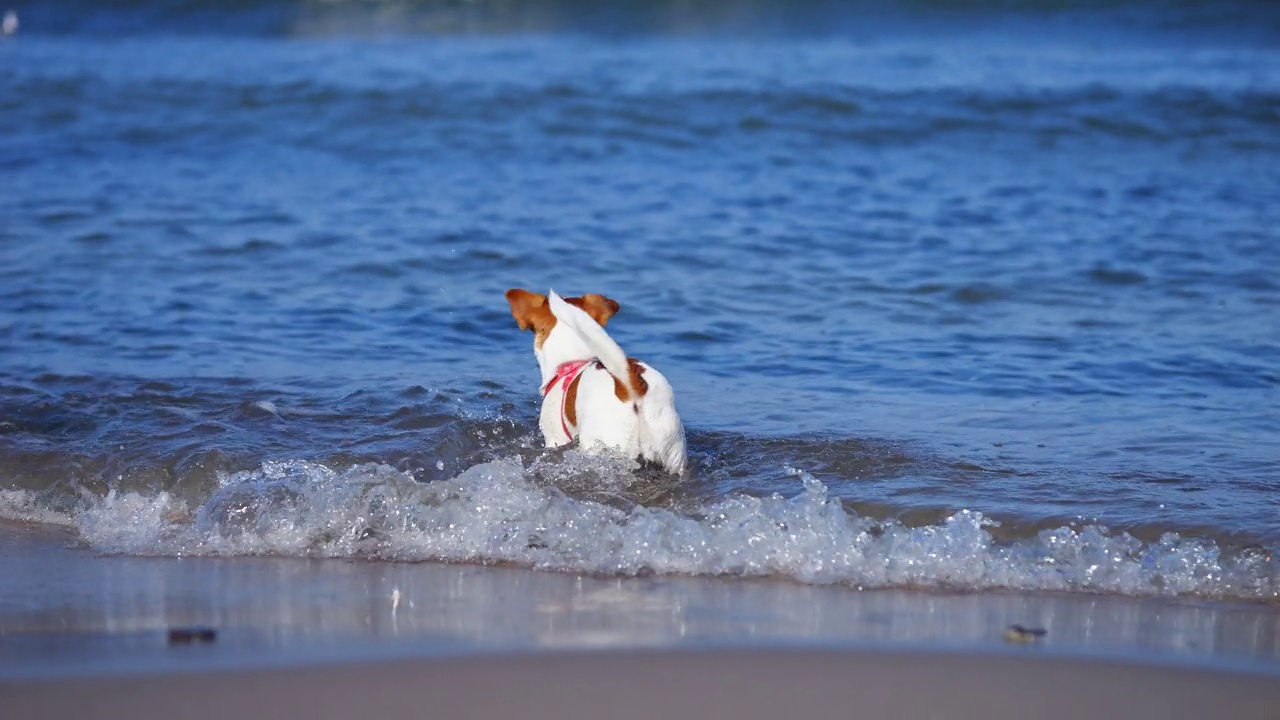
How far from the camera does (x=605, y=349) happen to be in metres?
4.98

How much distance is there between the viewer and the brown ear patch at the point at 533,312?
6.02 m

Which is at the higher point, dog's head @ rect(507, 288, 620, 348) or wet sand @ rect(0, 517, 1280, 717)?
dog's head @ rect(507, 288, 620, 348)

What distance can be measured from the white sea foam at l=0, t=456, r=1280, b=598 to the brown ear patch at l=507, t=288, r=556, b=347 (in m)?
0.95

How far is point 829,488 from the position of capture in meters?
5.46

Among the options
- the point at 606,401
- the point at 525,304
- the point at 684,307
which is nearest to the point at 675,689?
the point at 606,401

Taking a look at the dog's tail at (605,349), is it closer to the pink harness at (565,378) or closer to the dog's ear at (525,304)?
the pink harness at (565,378)

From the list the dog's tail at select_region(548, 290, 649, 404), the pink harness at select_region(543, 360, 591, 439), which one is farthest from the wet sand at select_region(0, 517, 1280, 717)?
the pink harness at select_region(543, 360, 591, 439)

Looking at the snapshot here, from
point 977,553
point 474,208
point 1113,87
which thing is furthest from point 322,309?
point 1113,87

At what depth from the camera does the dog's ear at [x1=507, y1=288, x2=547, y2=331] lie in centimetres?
602

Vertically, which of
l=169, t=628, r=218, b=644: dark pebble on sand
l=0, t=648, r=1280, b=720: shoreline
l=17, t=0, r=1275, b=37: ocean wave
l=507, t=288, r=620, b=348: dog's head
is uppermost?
l=17, t=0, r=1275, b=37: ocean wave

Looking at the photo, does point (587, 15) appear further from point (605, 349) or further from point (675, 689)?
point (675, 689)

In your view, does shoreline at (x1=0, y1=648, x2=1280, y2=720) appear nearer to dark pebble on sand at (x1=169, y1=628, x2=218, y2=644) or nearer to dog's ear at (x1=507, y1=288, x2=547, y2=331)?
dark pebble on sand at (x1=169, y1=628, x2=218, y2=644)

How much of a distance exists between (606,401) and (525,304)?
34.8 inches

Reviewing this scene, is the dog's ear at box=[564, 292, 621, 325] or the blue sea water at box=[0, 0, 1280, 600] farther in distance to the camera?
the dog's ear at box=[564, 292, 621, 325]
